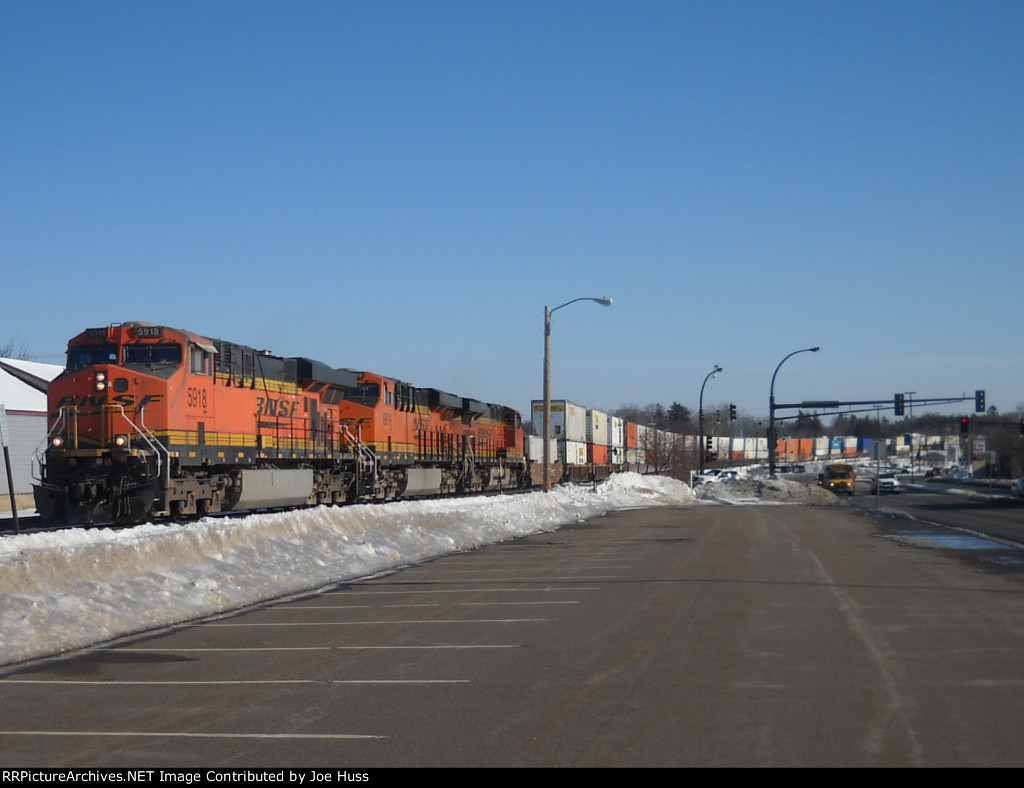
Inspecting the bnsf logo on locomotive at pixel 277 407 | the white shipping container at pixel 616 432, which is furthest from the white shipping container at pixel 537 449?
the bnsf logo on locomotive at pixel 277 407

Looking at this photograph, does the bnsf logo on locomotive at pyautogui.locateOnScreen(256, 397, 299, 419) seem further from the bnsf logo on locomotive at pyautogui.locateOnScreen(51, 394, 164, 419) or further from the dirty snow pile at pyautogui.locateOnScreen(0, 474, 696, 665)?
the bnsf logo on locomotive at pyautogui.locateOnScreen(51, 394, 164, 419)

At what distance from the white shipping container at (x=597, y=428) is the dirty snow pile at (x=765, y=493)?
9460mm

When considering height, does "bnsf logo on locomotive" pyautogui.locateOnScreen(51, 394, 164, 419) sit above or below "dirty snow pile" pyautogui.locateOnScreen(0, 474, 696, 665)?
above

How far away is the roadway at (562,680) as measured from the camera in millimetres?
6848

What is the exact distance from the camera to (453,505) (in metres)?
29.6

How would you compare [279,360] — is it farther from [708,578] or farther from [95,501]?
[708,578]

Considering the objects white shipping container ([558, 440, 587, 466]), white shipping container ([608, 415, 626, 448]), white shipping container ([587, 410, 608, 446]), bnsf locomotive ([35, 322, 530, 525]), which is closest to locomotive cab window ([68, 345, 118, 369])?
bnsf locomotive ([35, 322, 530, 525])

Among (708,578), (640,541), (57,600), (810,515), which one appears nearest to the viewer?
(57,600)

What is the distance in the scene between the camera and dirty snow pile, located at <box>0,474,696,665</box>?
38.9 feet

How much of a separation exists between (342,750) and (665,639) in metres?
4.99

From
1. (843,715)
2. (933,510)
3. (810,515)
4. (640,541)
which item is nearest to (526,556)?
(640,541)

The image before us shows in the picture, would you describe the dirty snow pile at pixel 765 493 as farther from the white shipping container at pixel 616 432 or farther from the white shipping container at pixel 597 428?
the white shipping container at pixel 616 432

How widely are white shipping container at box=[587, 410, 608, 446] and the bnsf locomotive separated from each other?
34466 millimetres

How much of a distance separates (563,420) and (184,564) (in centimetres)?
4705
